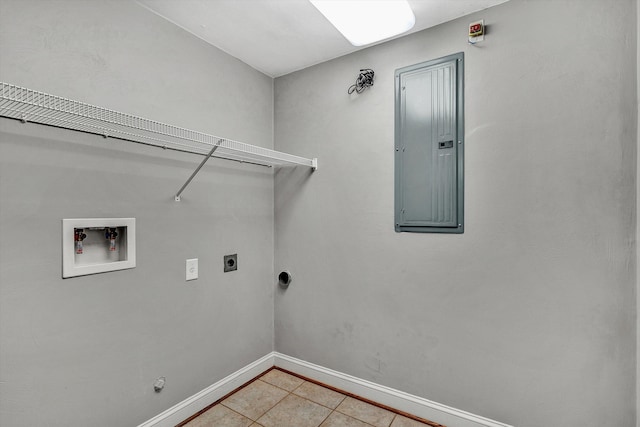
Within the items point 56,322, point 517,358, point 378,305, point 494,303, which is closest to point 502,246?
point 494,303

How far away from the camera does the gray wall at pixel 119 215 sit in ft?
4.20

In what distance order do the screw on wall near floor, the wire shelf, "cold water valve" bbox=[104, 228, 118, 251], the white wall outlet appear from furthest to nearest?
1. the screw on wall near floor
2. the white wall outlet
3. "cold water valve" bbox=[104, 228, 118, 251]
4. the wire shelf

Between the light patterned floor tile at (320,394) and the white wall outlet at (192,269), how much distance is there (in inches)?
43.3

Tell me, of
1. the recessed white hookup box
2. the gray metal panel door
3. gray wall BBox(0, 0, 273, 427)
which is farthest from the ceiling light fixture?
the recessed white hookup box

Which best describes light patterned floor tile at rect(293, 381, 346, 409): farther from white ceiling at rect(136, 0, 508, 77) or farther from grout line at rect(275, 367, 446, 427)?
white ceiling at rect(136, 0, 508, 77)

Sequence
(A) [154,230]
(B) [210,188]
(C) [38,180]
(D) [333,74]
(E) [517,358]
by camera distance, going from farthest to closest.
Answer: (D) [333,74] < (B) [210,188] < (A) [154,230] < (E) [517,358] < (C) [38,180]

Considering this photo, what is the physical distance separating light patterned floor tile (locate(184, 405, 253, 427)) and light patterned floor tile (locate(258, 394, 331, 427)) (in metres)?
0.12

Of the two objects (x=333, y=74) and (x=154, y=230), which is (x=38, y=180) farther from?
(x=333, y=74)

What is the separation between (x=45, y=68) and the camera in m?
1.35

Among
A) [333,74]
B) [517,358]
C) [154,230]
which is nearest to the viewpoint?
[517,358]

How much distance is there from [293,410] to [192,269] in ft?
3.67

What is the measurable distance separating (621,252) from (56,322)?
2599 mm

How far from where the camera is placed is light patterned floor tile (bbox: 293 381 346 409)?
2061mm

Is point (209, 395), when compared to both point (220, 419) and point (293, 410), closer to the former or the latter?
point (220, 419)
